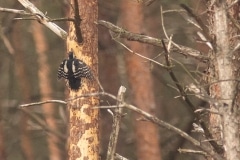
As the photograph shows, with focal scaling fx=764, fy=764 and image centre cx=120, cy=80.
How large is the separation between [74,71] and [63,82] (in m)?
9.40

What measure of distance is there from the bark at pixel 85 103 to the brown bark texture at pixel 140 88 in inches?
184

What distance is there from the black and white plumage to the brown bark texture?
4.76 meters

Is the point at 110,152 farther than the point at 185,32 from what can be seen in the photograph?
No

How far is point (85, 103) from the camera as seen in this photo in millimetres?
5398

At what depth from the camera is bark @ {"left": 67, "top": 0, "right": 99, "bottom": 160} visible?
5.37 m

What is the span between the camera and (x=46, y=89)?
15648 mm

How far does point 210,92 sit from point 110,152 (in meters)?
1.15

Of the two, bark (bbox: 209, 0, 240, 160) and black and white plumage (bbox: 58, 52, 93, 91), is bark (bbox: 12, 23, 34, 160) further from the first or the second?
bark (bbox: 209, 0, 240, 160)

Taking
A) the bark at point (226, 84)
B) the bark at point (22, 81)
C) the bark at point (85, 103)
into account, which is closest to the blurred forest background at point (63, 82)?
the bark at point (22, 81)

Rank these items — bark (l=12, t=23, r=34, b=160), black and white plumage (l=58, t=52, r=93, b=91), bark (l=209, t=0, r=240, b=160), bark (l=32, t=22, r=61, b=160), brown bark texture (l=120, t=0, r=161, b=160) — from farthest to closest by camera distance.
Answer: bark (l=32, t=22, r=61, b=160)
bark (l=12, t=23, r=34, b=160)
brown bark texture (l=120, t=0, r=161, b=160)
black and white plumage (l=58, t=52, r=93, b=91)
bark (l=209, t=0, r=240, b=160)

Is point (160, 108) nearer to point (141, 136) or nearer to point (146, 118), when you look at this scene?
point (141, 136)

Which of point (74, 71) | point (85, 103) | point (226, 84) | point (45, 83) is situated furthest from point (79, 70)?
point (45, 83)

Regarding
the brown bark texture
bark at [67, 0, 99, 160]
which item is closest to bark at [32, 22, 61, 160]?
the brown bark texture

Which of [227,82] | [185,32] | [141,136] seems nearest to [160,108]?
[185,32]
